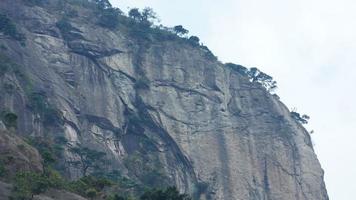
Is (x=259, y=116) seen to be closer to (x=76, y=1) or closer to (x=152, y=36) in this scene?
(x=152, y=36)

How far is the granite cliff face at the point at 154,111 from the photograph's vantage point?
6350cm

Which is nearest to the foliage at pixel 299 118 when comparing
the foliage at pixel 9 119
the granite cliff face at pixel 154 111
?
the granite cliff face at pixel 154 111

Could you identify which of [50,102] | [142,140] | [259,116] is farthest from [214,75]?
[50,102]

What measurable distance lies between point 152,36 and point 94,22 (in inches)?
243

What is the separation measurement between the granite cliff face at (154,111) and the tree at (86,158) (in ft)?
1.39

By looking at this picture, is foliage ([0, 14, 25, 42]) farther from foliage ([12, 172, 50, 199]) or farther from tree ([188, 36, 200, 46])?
foliage ([12, 172, 50, 199])

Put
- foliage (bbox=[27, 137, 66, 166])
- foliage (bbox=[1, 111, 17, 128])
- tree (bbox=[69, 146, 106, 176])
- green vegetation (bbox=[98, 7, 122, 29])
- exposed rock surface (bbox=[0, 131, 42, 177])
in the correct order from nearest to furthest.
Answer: exposed rock surface (bbox=[0, 131, 42, 177])
foliage (bbox=[27, 137, 66, 166])
foliage (bbox=[1, 111, 17, 128])
tree (bbox=[69, 146, 106, 176])
green vegetation (bbox=[98, 7, 122, 29])

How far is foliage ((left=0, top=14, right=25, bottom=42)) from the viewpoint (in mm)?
64812

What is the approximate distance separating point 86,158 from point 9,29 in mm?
14253

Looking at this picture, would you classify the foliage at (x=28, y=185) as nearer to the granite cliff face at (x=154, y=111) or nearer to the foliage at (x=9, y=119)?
the foliage at (x=9, y=119)

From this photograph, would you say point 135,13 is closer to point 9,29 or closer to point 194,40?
point 194,40

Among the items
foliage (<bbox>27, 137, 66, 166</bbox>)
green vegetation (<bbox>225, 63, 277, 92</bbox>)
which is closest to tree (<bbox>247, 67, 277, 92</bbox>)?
green vegetation (<bbox>225, 63, 277, 92</bbox>)

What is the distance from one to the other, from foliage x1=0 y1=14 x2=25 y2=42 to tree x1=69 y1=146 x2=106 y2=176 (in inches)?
497

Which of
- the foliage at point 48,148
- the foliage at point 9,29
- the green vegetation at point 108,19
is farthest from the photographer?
the green vegetation at point 108,19
